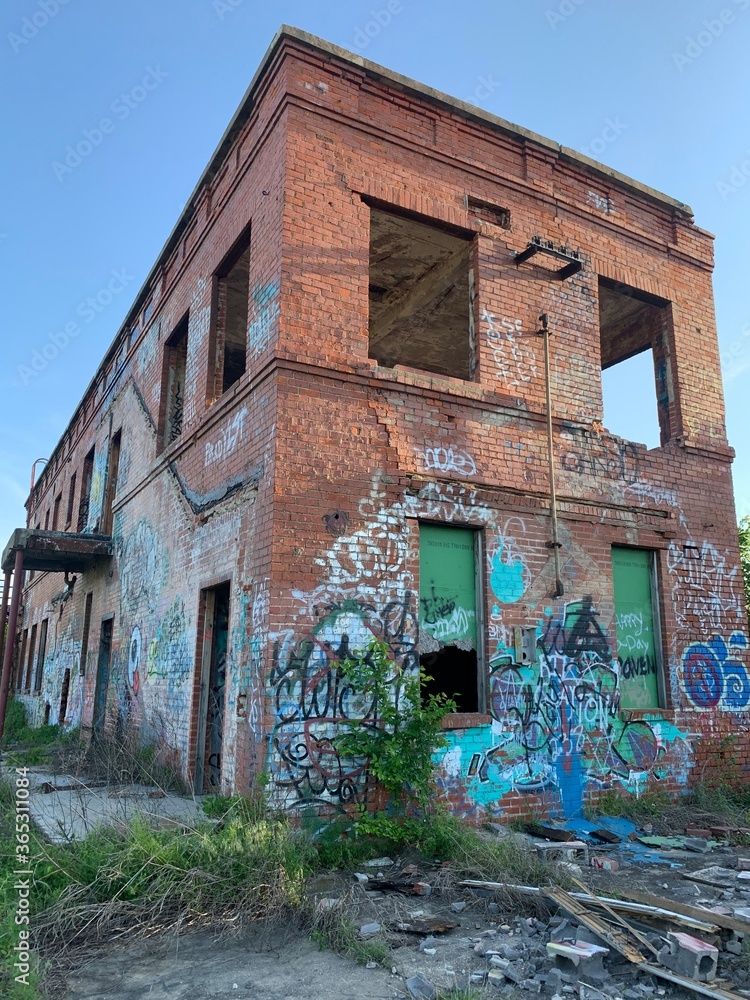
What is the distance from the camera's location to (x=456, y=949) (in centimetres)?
452

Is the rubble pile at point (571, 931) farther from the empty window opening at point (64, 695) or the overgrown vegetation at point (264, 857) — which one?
the empty window opening at point (64, 695)

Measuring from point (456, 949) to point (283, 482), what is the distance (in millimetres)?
3944

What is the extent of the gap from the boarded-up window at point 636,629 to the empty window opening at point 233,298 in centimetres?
518

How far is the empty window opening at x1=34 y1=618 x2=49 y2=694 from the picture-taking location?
66.4 feet

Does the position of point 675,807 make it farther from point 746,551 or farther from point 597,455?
point 746,551

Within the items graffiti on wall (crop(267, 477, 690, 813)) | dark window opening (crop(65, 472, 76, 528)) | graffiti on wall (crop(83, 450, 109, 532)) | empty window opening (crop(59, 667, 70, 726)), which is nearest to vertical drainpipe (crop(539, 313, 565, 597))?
graffiti on wall (crop(267, 477, 690, 813))

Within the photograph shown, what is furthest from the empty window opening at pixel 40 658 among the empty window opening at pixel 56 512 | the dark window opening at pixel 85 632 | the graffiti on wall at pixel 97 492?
the dark window opening at pixel 85 632

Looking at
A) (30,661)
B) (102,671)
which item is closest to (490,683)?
(102,671)

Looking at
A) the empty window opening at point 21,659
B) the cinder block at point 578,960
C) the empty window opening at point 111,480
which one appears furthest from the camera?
the empty window opening at point 21,659

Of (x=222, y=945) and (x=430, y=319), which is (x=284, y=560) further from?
(x=430, y=319)

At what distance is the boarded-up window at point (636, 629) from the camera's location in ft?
28.3

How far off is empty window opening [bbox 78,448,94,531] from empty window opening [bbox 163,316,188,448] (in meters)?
6.11

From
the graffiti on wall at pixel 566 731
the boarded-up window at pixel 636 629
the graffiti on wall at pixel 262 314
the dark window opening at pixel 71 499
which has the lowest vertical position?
the graffiti on wall at pixel 566 731

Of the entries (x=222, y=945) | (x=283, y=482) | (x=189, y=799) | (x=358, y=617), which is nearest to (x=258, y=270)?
(x=283, y=482)
